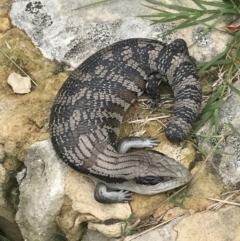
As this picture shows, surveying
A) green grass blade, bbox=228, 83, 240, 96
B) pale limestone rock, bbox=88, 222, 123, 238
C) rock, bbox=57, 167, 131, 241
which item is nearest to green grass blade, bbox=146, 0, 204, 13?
green grass blade, bbox=228, 83, 240, 96

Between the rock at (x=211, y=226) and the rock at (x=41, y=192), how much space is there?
37.0 inches

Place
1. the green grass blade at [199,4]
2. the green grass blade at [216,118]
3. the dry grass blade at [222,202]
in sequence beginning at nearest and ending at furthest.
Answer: the dry grass blade at [222,202] < the green grass blade at [216,118] < the green grass blade at [199,4]

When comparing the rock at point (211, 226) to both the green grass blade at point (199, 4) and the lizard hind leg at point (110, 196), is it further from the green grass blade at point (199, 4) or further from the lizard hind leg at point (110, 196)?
the green grass blade at point (199, 4)

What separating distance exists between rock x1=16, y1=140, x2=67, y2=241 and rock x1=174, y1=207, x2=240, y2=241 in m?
0.94

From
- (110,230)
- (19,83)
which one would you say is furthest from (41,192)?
(19,83)

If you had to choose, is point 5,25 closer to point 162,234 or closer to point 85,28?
point 85,28

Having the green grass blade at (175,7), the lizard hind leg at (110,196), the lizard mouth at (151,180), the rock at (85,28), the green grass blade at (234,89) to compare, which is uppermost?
the green grass blade at (175,7)

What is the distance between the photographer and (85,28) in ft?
18.6

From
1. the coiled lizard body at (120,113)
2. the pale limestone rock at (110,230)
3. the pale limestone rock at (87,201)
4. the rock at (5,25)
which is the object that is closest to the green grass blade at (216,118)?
the coiled lizard body at (120,113)

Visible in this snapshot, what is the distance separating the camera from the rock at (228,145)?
15.6 feet

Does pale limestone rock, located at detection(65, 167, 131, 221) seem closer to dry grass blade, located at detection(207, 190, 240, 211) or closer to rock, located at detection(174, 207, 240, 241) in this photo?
rock, located at detection(174, 207, 240, 241)

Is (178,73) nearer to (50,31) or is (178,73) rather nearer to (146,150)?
(146,150)

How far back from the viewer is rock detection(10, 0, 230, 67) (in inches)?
219

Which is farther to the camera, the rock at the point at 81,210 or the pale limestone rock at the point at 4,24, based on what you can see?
the pale limestone rock at the point at 4,24
